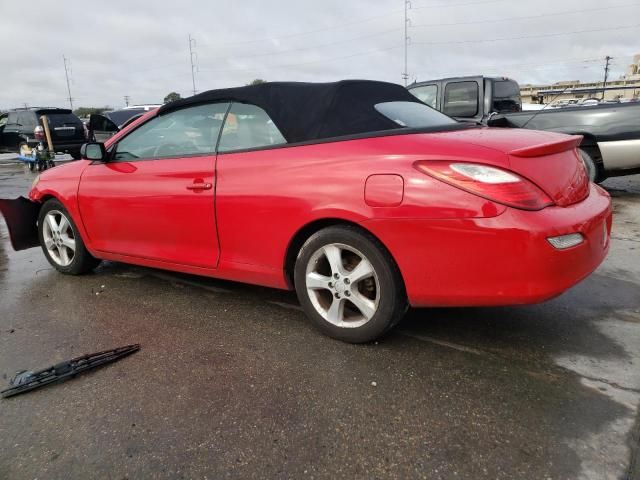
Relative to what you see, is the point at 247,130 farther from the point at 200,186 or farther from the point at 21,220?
the point at 21,220

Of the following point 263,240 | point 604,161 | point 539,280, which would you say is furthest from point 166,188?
point 604,161

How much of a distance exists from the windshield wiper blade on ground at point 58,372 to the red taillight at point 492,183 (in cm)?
201

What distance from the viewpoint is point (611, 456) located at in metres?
1.86

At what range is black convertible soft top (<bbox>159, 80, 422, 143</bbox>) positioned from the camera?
291cm

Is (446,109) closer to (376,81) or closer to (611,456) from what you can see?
(376,81)

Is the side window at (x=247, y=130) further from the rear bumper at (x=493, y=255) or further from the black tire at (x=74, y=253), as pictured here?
the black tire at (x=74, y=253)

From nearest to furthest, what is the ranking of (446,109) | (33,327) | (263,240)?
1. (263,240)
2. (33,327)
3. (446,109)

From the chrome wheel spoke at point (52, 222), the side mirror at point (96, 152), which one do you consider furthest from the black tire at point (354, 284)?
the chrome wheel spoke at point (52, 222)

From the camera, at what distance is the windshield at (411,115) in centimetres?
304

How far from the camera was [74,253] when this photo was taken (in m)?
4.21

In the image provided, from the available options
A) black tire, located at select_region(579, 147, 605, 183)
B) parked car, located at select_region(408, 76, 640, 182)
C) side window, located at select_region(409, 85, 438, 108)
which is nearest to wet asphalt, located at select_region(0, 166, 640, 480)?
black tire, located at select_region(579, 147, 605, 183)

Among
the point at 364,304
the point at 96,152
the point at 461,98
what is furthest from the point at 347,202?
the point at 461,98

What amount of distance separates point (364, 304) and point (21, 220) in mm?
3457

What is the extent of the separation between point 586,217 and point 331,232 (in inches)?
50.7
